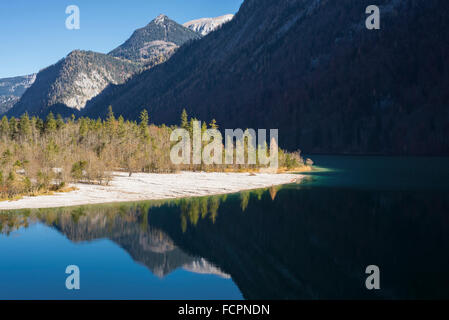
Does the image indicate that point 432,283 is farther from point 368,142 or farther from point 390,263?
point 368,142

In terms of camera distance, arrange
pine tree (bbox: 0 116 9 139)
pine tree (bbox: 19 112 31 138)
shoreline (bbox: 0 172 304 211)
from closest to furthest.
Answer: shoreline (bbox: 0 172 304 211), pine tree (bbox: 19 112 31 138), pine tree (bbox: 0 116 9 139)

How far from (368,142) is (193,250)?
6415 inches

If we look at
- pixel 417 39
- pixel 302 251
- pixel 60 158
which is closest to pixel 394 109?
pixel 417 39

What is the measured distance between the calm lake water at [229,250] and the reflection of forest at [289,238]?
79mm

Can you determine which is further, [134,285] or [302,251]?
[302,251]

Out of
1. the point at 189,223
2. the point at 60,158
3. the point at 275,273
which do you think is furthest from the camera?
the point at 60,158

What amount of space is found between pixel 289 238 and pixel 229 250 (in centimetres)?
527

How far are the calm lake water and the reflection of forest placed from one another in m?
0.08

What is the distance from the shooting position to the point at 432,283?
18938mm

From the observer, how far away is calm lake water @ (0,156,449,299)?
1906cm

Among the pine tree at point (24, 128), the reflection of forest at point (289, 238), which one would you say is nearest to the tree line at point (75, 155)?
the pine tree at point (24, 128)

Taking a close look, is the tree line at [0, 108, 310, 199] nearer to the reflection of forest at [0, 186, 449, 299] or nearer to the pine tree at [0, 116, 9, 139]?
the pine tree at [0, 116, 9, 139]

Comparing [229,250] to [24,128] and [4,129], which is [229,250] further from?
[4,129]

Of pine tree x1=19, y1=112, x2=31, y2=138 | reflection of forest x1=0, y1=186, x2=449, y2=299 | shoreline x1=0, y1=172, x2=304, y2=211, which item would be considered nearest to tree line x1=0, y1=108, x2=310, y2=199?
pine tree x1=19, y1=112, x2=31, y2=138
